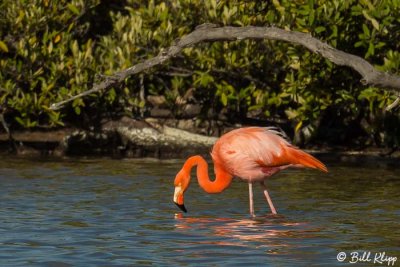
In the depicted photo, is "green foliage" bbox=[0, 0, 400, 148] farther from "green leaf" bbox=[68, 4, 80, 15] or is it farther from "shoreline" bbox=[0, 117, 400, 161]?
"shoreline" bbox=[0, 117, 400, 161]

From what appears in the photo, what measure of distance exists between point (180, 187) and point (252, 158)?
3.16 feet

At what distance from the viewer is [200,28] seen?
1224cm

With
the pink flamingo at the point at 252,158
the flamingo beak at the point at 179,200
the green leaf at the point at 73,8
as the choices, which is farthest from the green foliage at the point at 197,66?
the flamingo beak at the point at 179,200

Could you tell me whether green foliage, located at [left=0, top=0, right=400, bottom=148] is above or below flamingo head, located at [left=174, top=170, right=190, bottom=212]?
above

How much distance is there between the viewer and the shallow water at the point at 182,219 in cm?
993

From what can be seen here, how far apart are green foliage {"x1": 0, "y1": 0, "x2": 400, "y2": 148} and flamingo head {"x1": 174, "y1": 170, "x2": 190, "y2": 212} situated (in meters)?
5.19

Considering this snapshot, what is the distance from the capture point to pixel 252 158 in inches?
508

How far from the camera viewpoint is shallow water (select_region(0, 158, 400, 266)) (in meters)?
9.93

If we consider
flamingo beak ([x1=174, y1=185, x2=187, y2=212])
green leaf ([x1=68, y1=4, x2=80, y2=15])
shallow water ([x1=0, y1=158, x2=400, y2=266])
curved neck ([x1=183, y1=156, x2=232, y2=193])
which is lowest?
shallow water ([x1=0, y1=158, x2=400, y2=266])

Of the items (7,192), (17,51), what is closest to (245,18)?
(17,51)

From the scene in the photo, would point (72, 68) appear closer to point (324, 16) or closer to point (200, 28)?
point (324, 16)

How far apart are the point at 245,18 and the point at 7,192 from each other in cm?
552

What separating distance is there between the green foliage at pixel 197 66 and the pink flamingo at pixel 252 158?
4.42 metres

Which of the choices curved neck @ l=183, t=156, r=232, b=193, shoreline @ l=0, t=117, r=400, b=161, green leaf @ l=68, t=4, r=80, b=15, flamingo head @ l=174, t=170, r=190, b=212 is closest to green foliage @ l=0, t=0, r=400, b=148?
green leaf @ l=68, t=4, r=80, b=15
